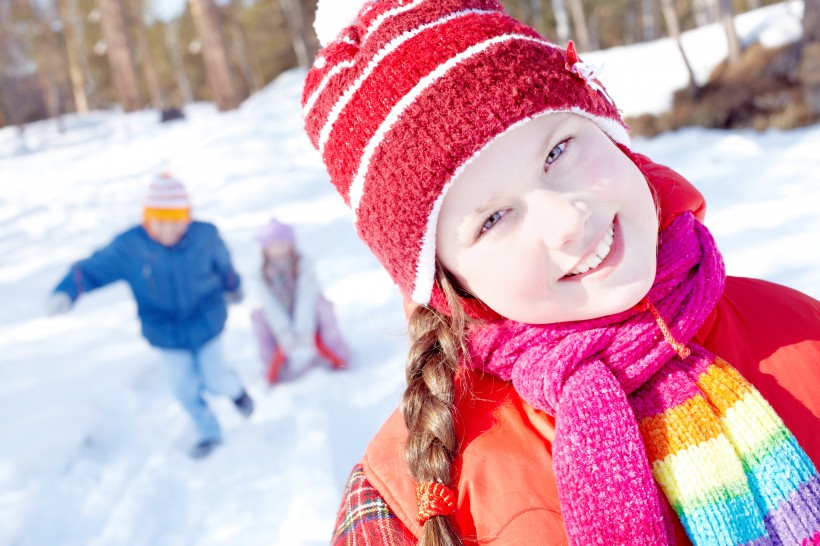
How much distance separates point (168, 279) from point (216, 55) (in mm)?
12373

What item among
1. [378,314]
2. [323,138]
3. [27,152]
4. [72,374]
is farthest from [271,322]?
[27,152]

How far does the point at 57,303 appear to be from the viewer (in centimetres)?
319

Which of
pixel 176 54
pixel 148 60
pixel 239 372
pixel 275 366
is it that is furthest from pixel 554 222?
pixel 176 54

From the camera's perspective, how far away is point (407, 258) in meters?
1.22

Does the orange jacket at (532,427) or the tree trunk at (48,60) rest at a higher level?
the orange jacket at (532,427)

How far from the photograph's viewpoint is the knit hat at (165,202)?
11.6 ft

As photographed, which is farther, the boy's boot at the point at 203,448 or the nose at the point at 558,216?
the boy's boot at the point at 203,448

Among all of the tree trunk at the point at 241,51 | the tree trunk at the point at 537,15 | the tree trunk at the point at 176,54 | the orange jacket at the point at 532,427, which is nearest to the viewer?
the orange jacket at the point at 532,427

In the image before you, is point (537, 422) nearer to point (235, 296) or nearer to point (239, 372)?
point (235, 296)

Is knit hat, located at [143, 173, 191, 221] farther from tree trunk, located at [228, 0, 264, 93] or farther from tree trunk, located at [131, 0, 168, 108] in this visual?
tree trunk, located at [228, 0, 264, 93]

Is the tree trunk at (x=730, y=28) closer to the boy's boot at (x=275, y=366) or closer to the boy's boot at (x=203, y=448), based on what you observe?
the boy's boot at (x=275, y=366)

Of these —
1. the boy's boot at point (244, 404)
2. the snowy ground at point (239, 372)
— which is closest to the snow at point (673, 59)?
the snowy ground at point (239, 372)

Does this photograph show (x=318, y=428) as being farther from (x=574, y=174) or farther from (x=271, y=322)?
(x=574, y=174)

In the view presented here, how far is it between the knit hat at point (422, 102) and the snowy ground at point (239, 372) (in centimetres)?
130
